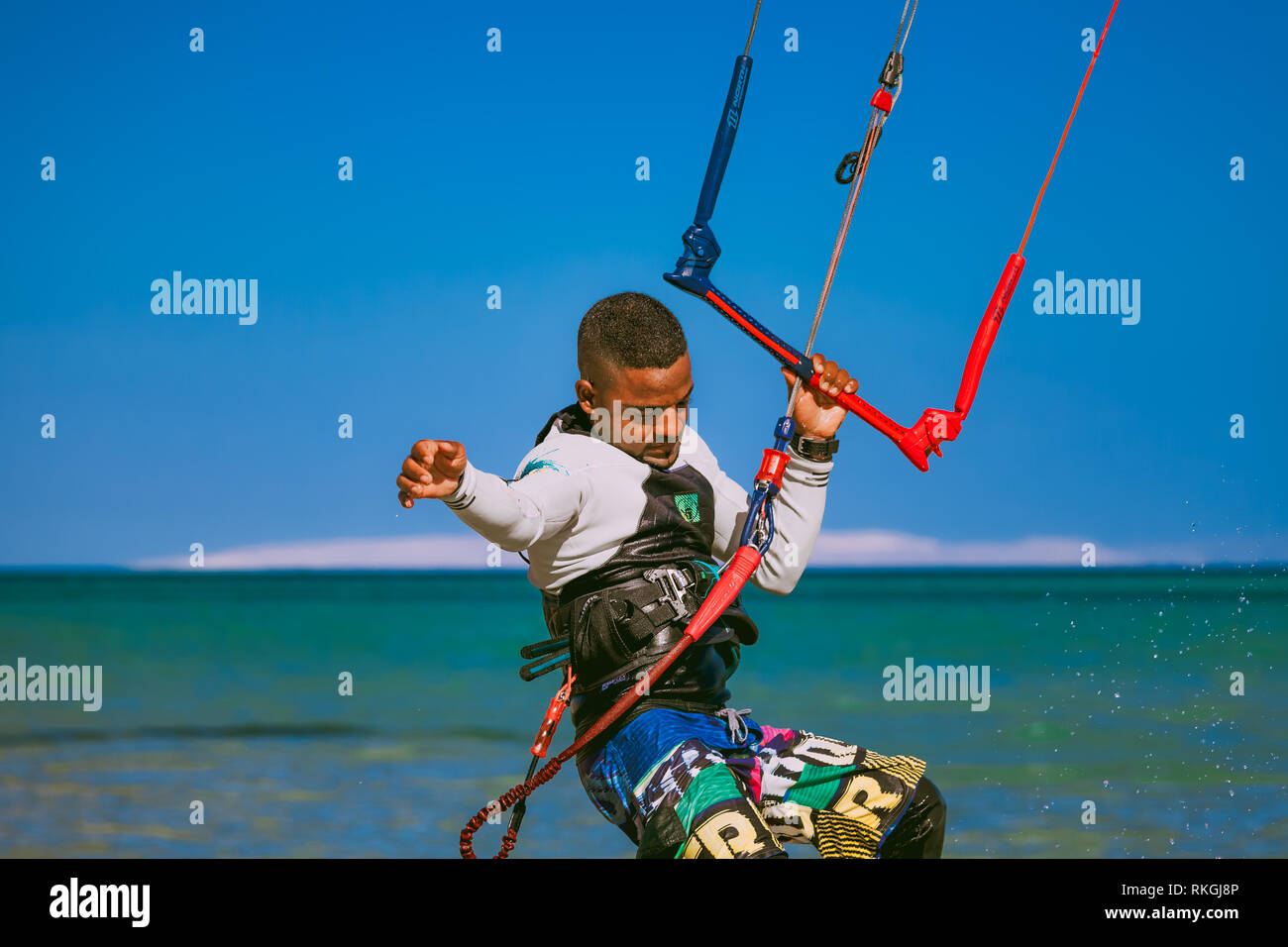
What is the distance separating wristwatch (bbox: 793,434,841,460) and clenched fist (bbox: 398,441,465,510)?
3.24 ft

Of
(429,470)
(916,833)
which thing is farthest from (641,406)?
(916,833)

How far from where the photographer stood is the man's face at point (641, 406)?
12.1 feet

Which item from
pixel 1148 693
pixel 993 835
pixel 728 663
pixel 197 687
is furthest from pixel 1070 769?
pixel 197 687

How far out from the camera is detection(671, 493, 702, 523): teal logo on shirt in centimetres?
381

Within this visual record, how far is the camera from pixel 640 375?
3.69 m

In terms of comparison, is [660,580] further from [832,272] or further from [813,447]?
[832,272]

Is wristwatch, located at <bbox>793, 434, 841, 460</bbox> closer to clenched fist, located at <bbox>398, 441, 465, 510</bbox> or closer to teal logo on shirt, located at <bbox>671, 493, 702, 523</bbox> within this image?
teal logo on shirt, located at <bbox>671, 493, 702, 523</bbox>

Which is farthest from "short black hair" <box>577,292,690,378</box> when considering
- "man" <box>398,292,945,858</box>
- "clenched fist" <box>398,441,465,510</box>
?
"clenched fist" <box>398,441,465,510</box>

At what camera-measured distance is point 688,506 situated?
12.6ft

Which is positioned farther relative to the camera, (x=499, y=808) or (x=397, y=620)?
(x=397, y=620)

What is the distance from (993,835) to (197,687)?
10.5 m

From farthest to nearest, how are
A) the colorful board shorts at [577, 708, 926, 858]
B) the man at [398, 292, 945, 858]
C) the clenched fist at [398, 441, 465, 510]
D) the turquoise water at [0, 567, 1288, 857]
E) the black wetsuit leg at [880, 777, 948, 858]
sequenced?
the turquoise water at [0, 567, 1288, 857], the black wetsuit leg at [880, 777, 948, 858], the man at [398, 292, 945, 858], the colorful board shorts at [577, 708, 926, 858], the clenched fist at [398, 441, 465, 510]

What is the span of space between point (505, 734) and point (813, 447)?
292 inches

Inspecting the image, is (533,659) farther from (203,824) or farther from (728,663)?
(203,824)
